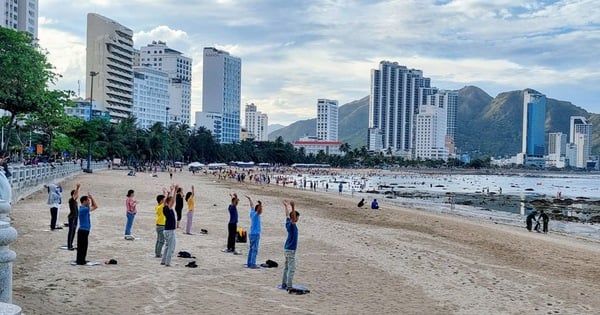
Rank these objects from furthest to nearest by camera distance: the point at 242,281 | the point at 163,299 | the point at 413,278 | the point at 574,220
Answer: the point at 574,220
the point at 413,278
the point at 242,281
the point at 163,299

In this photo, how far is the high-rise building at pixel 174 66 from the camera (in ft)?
580

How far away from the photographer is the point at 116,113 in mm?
127938

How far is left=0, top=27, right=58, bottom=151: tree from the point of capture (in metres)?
19.6

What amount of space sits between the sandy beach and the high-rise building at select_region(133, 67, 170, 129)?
131398 mm

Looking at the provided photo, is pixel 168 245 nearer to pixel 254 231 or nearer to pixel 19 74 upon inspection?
pixel 254 231

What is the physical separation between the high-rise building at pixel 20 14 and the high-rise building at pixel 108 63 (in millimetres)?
12092

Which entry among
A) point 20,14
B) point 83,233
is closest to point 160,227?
point 83,233

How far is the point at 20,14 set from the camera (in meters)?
115

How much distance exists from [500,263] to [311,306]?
8466mm

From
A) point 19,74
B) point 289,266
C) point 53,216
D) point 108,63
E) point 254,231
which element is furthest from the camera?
point 108,63

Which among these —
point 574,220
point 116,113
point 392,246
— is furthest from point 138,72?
point 392,246

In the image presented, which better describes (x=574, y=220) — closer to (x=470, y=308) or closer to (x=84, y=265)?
(x=470, y=308)

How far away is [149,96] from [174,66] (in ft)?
105

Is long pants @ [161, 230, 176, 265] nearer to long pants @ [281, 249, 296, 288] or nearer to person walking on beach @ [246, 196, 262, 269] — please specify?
person walking on beach @ [246, 196, 262, 269]
